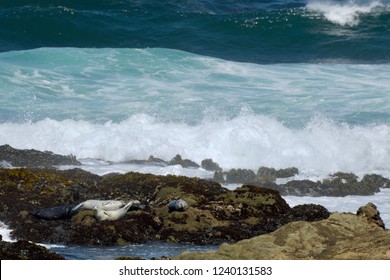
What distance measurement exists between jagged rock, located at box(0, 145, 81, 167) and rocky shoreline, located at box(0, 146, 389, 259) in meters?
2.51

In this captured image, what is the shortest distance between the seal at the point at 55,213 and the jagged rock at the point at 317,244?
3.66m

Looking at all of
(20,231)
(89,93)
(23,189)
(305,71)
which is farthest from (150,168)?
(305,71)

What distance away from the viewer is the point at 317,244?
9.17 metres

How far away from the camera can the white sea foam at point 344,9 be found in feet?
A: 124

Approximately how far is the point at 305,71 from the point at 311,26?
701 centimetres

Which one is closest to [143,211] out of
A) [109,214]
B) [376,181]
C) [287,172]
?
[109,214]

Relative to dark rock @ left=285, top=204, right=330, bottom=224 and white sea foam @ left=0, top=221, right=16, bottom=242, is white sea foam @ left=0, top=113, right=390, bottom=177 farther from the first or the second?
white sea foam @ left=0, top=221, right=16, bottom=242

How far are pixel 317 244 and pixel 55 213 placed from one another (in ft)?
13.7

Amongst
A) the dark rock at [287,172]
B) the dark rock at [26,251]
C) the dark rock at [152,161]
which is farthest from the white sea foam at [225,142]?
the dark rock at [26,251]

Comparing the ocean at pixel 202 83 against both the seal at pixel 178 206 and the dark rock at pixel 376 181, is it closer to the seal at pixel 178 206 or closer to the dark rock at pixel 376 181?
the dark rock at pixel 376 181

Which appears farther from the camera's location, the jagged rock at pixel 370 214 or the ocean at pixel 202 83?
the ocean at pixel 202 83

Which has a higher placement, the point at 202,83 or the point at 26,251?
the point at 26,251

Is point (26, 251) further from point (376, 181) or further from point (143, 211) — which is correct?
point (376, 181)

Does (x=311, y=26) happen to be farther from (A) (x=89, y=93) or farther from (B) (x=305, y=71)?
(A) (x=89, y=93)
